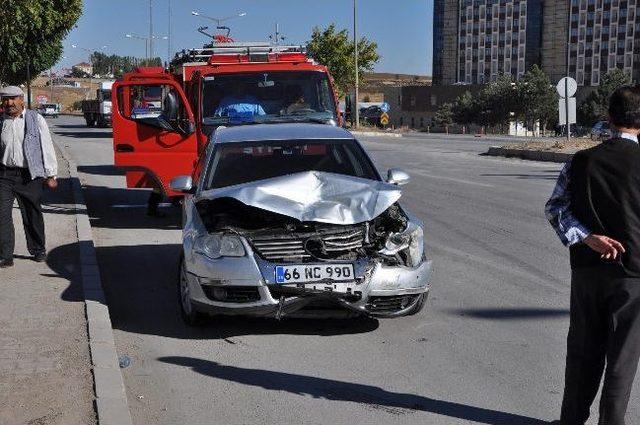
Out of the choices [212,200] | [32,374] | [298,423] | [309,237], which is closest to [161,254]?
[212,200]

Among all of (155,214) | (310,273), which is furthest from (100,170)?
(310,273)

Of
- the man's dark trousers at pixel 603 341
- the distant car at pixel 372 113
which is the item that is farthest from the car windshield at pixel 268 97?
the distant car at pixel 372 113

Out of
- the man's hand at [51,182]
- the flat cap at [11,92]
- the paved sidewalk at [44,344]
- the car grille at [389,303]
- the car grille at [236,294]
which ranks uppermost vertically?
the flat cap at [11,92]

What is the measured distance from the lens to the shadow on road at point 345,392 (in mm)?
5156

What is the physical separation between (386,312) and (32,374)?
2.61 meters

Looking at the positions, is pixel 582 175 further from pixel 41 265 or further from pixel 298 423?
pixel 41 265

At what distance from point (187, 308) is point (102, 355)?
4.28ft

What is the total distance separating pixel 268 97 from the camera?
42.5 feet

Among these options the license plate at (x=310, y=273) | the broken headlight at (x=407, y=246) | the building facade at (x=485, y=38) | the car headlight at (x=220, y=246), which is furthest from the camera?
the building facade at (x=485, y=38)

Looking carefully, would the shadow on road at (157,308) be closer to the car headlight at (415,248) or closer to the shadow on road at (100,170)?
the car headlight at (415,248)

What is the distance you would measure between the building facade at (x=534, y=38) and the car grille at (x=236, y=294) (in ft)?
459

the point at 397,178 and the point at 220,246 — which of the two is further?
the point at 397,178

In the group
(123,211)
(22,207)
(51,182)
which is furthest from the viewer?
(123,211)

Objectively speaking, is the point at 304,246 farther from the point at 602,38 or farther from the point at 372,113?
the point at 602,38
